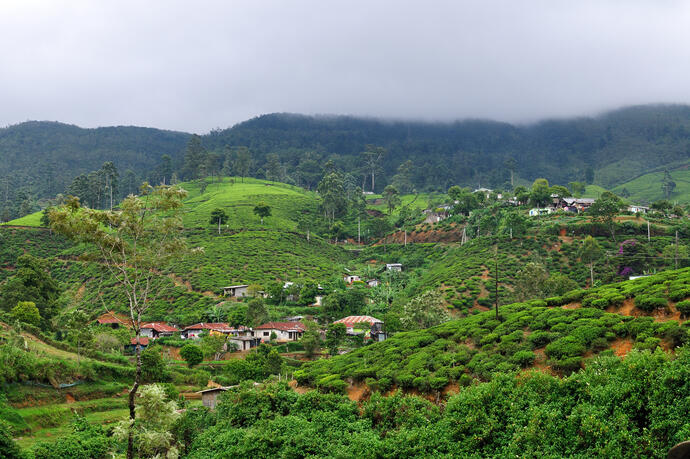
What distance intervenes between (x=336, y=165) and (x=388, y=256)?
367 ft

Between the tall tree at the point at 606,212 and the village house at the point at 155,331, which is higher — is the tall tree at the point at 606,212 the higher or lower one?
the higher one

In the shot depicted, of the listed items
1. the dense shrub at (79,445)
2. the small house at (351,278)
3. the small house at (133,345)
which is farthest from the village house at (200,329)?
the dense shrub at (79,445)

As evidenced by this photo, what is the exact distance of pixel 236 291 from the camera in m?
62.3

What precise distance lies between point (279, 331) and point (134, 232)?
2928 centimetres

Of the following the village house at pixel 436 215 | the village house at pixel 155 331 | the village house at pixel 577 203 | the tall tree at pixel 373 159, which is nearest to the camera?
the village house at pixel 155 331

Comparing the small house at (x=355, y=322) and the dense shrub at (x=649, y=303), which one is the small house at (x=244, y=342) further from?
the dense shrub at (x=649, y=303)

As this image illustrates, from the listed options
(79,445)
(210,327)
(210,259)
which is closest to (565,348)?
(79,445)

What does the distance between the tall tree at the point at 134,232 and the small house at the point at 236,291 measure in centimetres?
3851

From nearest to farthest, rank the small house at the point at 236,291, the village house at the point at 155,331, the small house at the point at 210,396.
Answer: the small house at the point at 210,396 → the village house at the point at 155,331 → the small house at the point at 236,291

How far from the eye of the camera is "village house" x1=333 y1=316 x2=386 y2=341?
155 feet

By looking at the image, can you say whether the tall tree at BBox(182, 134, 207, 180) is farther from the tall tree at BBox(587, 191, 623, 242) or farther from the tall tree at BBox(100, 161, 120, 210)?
the tall tree at BBox(587, 191, 623, 242)

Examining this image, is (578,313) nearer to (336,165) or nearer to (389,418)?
(389,418)

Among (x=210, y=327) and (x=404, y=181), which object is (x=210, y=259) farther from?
(x=404, y=181)

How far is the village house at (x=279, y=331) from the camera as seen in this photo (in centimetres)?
4919
